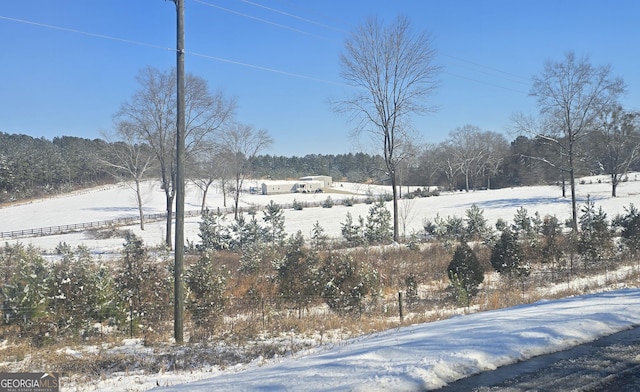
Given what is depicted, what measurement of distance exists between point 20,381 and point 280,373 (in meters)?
3.57

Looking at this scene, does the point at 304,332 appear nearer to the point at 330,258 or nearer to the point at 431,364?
the point at 330,258

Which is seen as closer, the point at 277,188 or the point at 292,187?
the point at 277,188

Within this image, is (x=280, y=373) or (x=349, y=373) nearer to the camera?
(x=349, y=373)

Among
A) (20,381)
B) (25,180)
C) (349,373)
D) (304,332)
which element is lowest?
(304,332)

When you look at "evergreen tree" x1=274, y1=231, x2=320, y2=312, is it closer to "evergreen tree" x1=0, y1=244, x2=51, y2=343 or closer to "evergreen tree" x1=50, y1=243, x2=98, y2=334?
"evergreen tree" x1=50, y1=243, x2=98, y2=334

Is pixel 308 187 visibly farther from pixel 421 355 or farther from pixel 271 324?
pixel 421 355

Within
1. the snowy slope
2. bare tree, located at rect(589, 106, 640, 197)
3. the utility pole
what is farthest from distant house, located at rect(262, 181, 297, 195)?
the snowy slope

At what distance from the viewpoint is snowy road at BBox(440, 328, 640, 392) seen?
512 cm

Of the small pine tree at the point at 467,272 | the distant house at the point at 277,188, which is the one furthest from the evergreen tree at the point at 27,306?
the distant house at the point at 277,188

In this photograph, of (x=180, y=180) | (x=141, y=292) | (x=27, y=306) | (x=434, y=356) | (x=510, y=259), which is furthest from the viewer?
(x=510, y=259)

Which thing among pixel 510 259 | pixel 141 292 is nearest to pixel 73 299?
pixel 141 292

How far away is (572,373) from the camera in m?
5.49

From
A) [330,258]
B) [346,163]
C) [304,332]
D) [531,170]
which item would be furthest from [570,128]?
[346,163]

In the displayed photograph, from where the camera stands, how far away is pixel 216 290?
12562 millimetres
